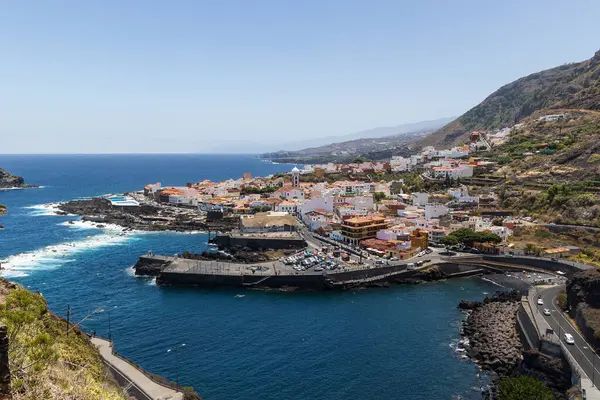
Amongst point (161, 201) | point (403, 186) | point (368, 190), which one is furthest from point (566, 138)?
point (161, 201)

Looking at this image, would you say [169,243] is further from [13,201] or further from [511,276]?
[13,201]

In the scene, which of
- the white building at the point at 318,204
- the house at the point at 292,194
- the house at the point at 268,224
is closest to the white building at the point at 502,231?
the white building at the point at 318,204

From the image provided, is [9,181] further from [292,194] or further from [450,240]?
[450,240]

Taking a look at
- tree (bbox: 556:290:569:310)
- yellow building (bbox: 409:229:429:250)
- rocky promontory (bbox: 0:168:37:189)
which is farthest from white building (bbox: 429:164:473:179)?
rocky promontory (bbox: 0:168:37:189)

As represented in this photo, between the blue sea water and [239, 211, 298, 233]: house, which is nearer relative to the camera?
the blue sea water

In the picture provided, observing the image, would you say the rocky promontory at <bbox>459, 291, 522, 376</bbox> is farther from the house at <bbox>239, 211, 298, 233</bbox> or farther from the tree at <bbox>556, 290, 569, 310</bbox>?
the house at <bbox>239, 211, 298, 233</bbox>
